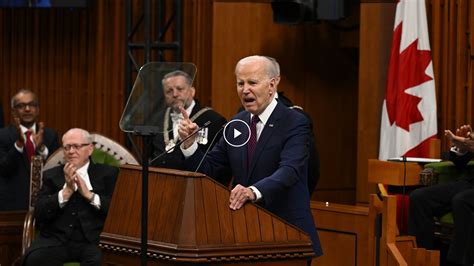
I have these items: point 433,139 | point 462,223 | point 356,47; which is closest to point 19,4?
point 356,47

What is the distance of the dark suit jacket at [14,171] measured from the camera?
8.78 m

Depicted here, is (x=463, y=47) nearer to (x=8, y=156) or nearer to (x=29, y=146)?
(x=29, y=146)

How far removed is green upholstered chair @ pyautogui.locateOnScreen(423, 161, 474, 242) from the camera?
734 centimetres

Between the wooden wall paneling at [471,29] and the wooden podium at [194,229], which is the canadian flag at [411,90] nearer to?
the wooden wall paneling at [471,29]

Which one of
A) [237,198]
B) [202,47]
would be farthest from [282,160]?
[202,47]

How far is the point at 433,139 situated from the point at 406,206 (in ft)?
2.41

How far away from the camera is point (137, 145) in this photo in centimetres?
1075

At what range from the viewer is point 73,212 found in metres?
7.12

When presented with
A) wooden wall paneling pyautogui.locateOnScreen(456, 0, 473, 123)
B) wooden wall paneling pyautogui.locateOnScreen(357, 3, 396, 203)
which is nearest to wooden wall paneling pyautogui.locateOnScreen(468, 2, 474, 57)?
wooden wall paneling pyautogui.locateOnScreen(456, 0, 473, 123)

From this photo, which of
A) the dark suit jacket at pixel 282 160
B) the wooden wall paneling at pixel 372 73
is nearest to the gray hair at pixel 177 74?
the dark suit jacket at pixel 282 160

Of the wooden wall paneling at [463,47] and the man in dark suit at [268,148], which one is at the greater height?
the wooden wall paneling at [463,47]

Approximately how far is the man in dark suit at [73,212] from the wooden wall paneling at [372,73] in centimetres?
267

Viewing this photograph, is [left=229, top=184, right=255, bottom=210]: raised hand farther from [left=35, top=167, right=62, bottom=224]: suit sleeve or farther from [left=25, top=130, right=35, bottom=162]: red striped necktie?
[left=25, top=130, right=35, bottom=162]: red striped necktie
